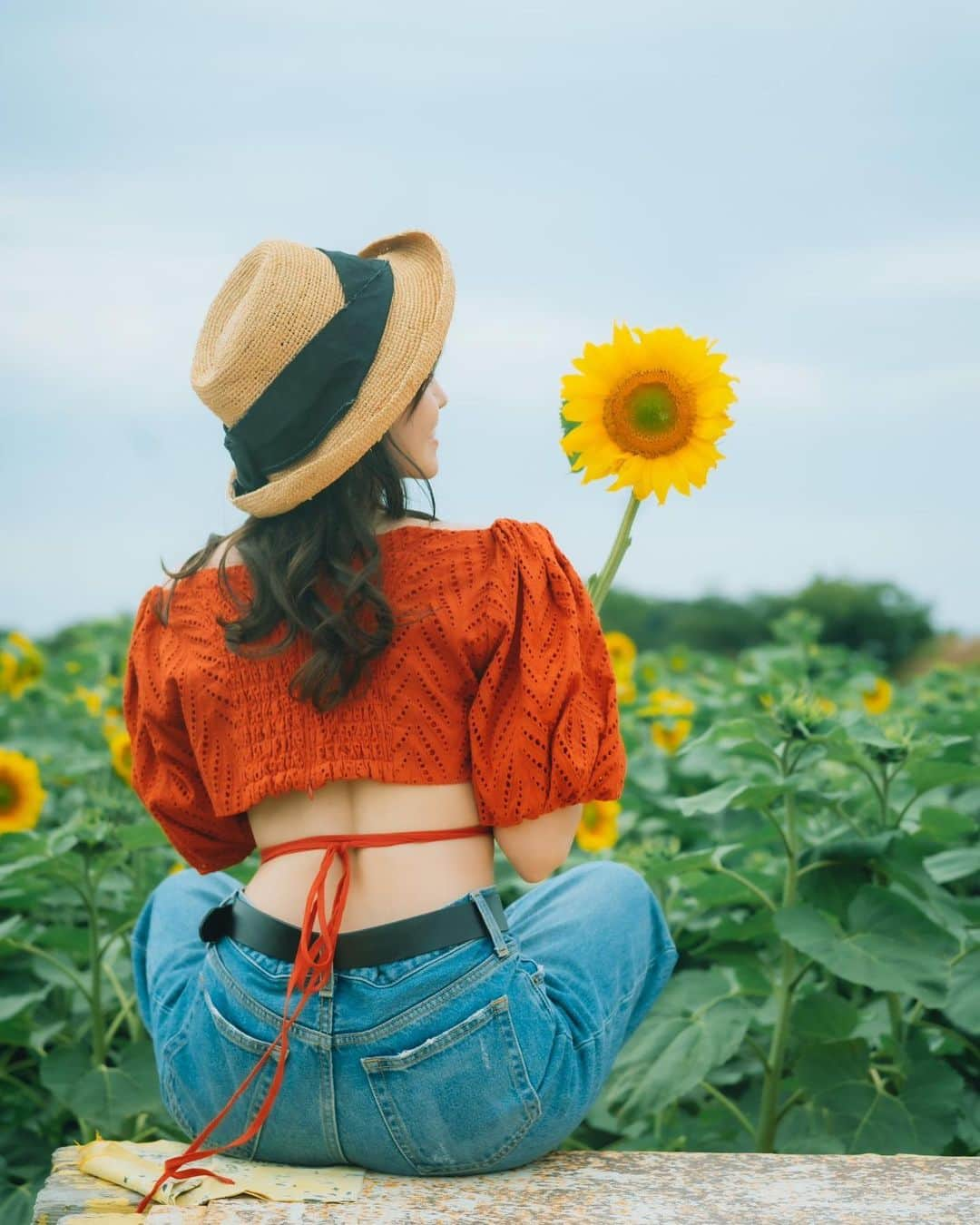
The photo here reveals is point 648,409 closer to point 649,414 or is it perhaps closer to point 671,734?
point 649,414

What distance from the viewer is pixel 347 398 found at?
2.07 metres

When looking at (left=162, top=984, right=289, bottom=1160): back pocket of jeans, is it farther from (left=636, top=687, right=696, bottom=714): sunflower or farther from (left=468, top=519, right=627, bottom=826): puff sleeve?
(left=636, top=687, right=696, bottom=714): sunflower

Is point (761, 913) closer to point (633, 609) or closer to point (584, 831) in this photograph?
point (584, 831)

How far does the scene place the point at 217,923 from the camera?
213cm

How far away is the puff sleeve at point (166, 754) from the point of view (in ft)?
7.25

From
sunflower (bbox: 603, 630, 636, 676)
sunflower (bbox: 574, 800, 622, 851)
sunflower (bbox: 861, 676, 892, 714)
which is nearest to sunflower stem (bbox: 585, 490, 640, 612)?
sunflower (bbox: 574, 800, 622, 851)

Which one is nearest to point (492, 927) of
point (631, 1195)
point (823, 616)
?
point (631, 1195)

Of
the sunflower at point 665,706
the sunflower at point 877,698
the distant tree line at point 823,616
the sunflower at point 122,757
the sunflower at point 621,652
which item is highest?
the sunflower at point 122,757

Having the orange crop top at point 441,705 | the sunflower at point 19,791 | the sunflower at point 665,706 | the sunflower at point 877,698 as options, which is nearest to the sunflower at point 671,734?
the sunflower at point 665,706

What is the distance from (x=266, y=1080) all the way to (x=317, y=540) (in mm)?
701

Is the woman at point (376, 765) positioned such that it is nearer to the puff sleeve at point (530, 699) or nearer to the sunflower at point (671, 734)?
the puff sleeve at point (530, 699)

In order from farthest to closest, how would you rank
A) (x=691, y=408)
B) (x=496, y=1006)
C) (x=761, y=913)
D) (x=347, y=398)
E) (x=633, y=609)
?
(x=633, y=609) < (x=761, y=913) < (x=691, y=408) < (x=347, y=398) < (x=496, y=1006)

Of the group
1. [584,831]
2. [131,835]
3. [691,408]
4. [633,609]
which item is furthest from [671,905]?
[633,609]

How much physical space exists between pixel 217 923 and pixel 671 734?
2.88 metres
